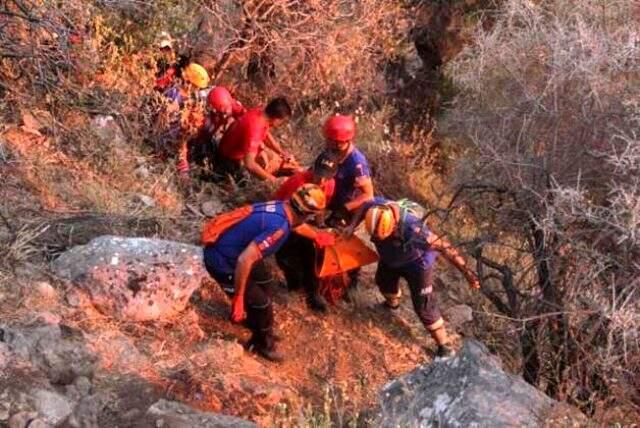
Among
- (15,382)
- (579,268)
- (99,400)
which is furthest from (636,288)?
(15,382)

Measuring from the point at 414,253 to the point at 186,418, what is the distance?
216cm

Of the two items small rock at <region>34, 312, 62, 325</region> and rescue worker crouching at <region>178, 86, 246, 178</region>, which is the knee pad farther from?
small rock at <region>34, 312, 62, 325</region>

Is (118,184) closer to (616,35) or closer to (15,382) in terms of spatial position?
(15,382)

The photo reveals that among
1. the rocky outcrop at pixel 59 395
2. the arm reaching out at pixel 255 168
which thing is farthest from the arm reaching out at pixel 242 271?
the arm reaching out at pixel 255 168

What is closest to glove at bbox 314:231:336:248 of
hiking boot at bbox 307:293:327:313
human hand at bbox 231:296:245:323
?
hiking boot at bbox 307:293:327:313

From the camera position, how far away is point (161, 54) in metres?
7.95

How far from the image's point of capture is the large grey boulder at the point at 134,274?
5027mm

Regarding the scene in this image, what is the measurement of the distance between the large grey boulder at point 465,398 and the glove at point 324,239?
1524 mm

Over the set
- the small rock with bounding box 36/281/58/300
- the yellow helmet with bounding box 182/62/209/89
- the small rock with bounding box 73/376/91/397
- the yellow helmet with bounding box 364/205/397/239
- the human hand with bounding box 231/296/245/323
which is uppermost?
the yellow helmet with bounding box 364/205/397/239

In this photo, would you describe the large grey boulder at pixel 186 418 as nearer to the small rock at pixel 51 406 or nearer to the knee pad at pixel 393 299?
the small rock at pixel 51 406

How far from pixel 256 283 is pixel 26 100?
2.48 meters

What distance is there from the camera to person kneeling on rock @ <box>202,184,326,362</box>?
4.79m

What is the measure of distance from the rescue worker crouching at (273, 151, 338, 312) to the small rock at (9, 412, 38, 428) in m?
2.47

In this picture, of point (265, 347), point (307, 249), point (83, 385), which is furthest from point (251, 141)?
point (83, 385)
